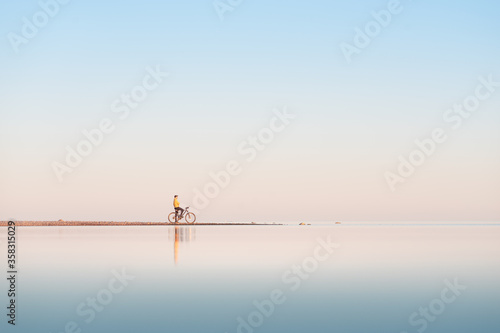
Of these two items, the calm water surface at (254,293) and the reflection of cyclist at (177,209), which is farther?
the reflection of cyclist at (177,209)

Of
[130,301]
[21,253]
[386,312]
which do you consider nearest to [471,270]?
[386,312]

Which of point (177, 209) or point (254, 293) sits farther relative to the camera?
point (177, 209)

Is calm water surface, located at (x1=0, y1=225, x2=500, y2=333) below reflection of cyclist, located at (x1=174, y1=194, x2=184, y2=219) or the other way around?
below

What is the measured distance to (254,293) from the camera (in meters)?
10.6

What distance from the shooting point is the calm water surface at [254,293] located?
8406 millimetres

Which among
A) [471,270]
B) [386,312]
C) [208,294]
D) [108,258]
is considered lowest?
[386,312]

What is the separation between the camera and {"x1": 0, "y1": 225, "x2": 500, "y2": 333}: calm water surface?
27.6 ft

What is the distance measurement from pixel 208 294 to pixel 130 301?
1.43 m

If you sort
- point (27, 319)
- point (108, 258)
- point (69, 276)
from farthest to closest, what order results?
point (108, 258), point (69, 276), point (27, 319)

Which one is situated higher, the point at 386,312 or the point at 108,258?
the point at 108,258

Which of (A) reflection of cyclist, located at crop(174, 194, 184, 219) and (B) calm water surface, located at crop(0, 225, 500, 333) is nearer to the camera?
(B) calm water surface, located at crop(0, 225, 500, 333)

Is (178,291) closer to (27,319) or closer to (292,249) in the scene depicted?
(27,319)

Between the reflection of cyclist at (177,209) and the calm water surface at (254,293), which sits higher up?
the reflection of cyclist at (177,209)

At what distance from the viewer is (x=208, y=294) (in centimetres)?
1056
